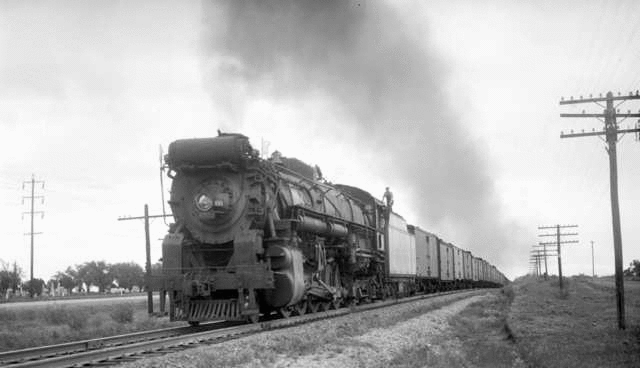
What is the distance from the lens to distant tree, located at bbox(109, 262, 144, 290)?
11969cm

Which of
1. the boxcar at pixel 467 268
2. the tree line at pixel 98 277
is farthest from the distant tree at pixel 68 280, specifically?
the boxcar at pixel 467 268

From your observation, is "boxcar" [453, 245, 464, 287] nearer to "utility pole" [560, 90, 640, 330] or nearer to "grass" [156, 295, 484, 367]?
"utility pole" [560, 90, 640, 330]

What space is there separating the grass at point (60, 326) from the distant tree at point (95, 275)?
3822 inches

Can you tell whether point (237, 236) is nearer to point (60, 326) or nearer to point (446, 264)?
point (60, 326)

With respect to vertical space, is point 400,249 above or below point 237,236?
below

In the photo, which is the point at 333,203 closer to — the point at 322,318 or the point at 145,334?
the point at 322,318

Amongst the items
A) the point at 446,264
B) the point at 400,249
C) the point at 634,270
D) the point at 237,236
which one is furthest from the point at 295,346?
the point at 634,270

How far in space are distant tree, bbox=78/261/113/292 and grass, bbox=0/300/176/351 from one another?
97071mm

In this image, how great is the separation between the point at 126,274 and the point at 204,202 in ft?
370

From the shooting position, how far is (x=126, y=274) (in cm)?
12200

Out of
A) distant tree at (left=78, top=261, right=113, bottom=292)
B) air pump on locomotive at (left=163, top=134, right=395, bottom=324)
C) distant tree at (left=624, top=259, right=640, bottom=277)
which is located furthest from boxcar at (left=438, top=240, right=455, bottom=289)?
distant tree at (left=78, top=261, right=113, bottom=292)

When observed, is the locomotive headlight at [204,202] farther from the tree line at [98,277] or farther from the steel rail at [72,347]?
the tree line at [98,277]

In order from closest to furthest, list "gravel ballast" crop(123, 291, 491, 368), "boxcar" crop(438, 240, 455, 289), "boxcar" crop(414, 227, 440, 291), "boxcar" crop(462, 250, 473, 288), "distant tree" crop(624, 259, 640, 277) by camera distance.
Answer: "gravel ballast" crop(123, 291, 491, 368) < "boxcar" crop(414, 227, 440, 291) < "boxcar" crop(438, 240, 455, 289) < "boxcar" crop(462, 250, 473, 288) < "distant tree" crop(624, 259, 640, 277)

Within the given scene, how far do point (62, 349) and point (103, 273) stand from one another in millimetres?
118030
